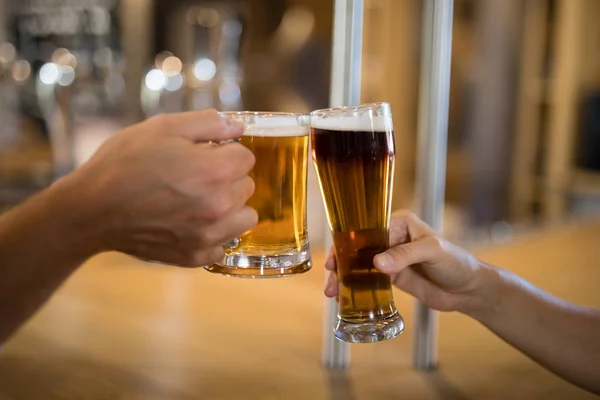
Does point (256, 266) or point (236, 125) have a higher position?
point (236, 125)

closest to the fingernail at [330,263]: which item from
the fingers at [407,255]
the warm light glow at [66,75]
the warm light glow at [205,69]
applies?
the fingers at [407,255]

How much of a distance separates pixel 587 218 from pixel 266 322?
1.43m

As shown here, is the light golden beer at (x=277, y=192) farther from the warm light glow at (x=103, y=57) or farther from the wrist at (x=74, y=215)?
the warm light glow at (x=103, y=57)

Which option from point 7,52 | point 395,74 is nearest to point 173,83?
point 7,52

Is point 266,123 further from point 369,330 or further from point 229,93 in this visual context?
point 229,93

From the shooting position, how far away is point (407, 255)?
64 centimetres

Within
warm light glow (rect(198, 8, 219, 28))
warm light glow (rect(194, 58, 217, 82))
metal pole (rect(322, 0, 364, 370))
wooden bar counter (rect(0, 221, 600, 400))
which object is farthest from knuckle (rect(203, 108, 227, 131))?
warm light glow (rect(198, 8, 219, 28))

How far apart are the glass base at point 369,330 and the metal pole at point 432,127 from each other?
0.20 meters

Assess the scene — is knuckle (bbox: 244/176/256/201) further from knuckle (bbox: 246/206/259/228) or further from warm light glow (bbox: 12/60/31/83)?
warm light glow (bbox: 12/60/31/83)

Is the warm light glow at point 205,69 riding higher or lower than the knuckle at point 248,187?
higher

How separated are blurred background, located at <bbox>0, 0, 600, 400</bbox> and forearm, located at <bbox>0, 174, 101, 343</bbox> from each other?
→ 0.12m

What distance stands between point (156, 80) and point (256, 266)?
1970mm

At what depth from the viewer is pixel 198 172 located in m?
0.54

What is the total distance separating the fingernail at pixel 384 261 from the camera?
1.99ft
